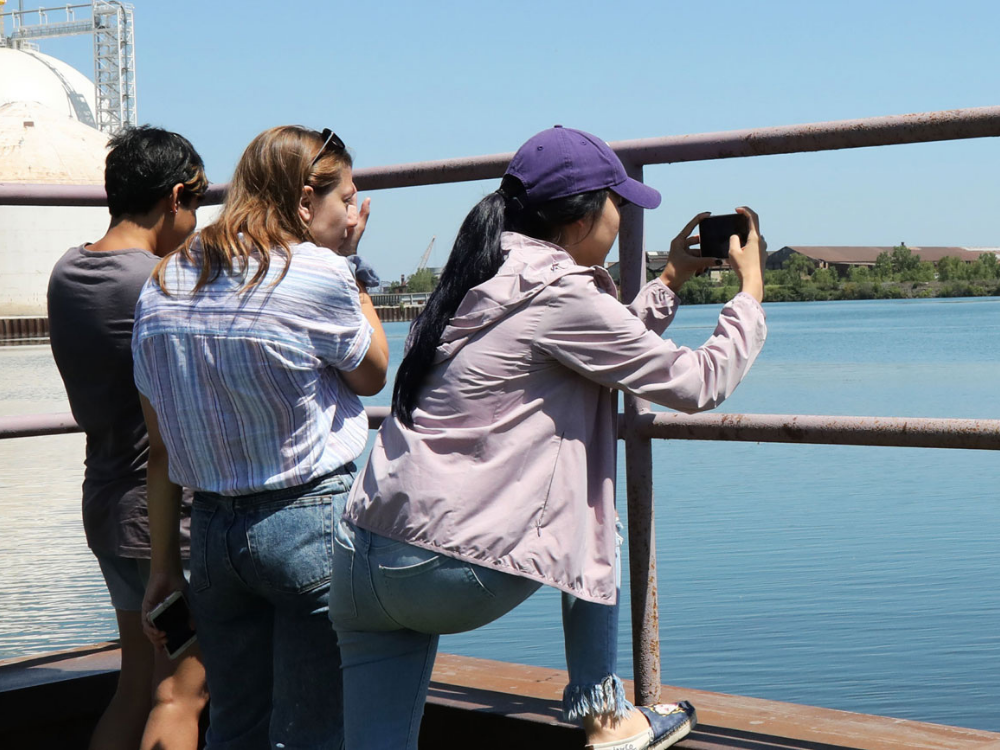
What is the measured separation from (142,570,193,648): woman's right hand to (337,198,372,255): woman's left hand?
23.9 inches

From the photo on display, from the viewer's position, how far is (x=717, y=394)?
179 cm

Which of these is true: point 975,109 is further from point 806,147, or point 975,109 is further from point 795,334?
point 795,334

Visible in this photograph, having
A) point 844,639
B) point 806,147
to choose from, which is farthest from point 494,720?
point 844,639

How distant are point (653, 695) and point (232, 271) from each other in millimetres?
1094

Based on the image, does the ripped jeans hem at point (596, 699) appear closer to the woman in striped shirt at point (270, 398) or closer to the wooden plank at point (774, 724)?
the wooden plank at point (774, 724)

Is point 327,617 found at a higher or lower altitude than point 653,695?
higher

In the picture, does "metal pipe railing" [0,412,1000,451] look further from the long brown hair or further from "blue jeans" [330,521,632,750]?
the long brown hair

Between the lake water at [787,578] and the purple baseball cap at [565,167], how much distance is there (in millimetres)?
579

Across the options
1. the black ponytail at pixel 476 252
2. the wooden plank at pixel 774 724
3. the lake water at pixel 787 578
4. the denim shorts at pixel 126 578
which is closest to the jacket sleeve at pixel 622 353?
the black ponytail at pixel 476 252

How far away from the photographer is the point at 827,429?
2023 mm

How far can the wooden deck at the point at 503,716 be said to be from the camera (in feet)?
6.94

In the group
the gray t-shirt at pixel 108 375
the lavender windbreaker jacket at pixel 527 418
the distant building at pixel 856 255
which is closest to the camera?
the lavender windbreaker jacket at pixel 527 418

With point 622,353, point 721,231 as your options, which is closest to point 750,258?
point 721,231

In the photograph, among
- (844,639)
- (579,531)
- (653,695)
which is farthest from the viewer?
(844,639)
